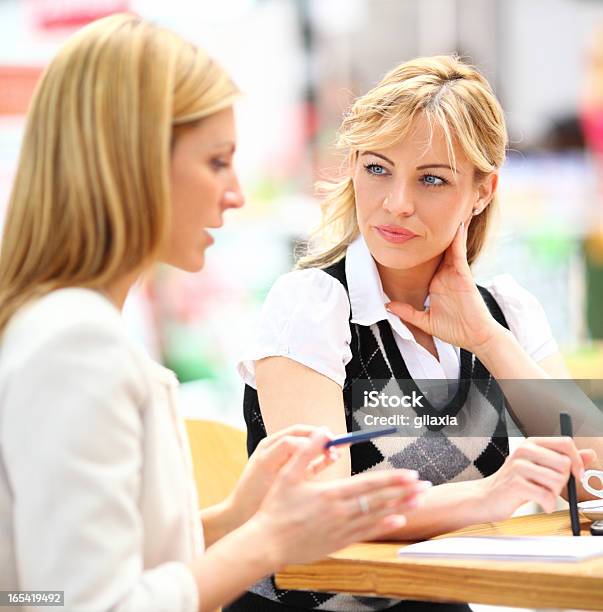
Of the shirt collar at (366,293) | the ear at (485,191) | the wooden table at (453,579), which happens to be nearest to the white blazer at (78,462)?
the wooden table at (453,579)

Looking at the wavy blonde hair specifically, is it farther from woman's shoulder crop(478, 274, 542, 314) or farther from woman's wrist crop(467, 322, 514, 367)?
woman's wrist crop(467, 322, 514, 367)

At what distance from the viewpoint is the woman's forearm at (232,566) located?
1105 mm

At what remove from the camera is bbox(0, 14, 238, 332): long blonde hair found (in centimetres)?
111

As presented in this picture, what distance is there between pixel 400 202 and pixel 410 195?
0.03 meters

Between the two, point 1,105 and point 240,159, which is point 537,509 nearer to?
point 240,159

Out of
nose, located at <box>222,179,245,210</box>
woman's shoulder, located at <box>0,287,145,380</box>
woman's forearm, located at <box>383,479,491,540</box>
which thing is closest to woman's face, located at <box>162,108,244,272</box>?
nose, located at <box>222,179,245,210</box>

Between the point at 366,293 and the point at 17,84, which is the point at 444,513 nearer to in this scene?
the point at 366,293

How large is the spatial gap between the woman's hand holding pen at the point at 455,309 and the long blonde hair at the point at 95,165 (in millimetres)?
900

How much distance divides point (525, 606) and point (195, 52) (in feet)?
2.53

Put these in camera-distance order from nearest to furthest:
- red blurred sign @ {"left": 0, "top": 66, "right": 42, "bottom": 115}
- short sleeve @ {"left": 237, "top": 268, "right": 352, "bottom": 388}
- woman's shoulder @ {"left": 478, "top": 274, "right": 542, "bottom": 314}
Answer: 1. short sleeve @ {"left": 237, "top": 268, "right": 352, "bottom": 388}
2. woman's shoulder @ {"left": 478, "top": 274, "right": 542, "bottom": 314}
3. red blurred sign @ {"left": 0, "top": 66, "right": 42, "bottom": 115}

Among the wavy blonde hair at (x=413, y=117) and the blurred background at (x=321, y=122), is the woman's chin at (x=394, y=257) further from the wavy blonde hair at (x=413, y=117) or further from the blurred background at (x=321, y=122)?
the blurred background at (x=321, y=122)

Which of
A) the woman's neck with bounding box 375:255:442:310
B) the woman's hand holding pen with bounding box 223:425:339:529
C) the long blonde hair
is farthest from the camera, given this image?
the woman's neck with bounding box 375:255:442:310

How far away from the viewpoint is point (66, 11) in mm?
4180

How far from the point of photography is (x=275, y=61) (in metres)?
4.36
